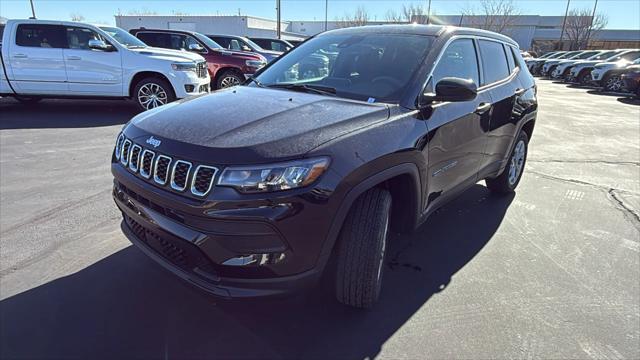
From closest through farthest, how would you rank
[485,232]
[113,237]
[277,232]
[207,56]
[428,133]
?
[277,232]
[428,133]
[113,237]
[485,232]
[207,56]

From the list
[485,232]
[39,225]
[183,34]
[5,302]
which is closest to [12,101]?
[183,34]

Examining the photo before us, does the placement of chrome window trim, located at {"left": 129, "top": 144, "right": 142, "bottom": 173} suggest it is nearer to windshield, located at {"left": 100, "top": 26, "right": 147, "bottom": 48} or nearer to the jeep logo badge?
the jeep logo badge

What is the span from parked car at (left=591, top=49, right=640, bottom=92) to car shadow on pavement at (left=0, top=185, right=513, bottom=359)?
787 inches

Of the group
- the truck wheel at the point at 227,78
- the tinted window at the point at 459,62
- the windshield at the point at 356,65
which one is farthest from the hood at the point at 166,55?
the tinted window at the point at 459,62

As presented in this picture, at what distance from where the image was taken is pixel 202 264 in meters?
2.03

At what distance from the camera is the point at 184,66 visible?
830cm

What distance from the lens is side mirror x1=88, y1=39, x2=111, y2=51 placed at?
7.63m

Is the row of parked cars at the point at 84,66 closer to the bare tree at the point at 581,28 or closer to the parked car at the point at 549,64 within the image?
the parked car at the point at 549,64

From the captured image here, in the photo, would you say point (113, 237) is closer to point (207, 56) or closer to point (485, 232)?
point (485, 232)

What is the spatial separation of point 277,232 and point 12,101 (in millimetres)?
10630

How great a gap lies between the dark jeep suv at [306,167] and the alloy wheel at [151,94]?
5.72 metres

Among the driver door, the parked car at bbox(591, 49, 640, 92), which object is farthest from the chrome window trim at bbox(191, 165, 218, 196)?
the parked car at bbox(591, 49, 640, 92)

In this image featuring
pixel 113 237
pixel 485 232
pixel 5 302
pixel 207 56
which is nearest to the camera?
pixel 5 302

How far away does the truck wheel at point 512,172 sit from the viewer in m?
4.52
